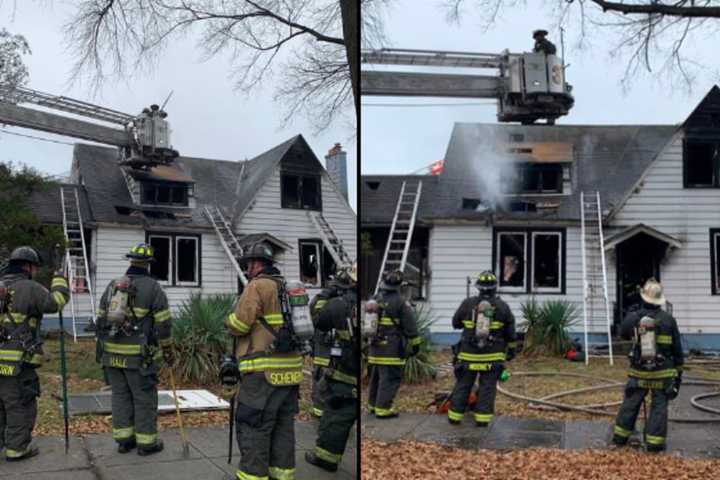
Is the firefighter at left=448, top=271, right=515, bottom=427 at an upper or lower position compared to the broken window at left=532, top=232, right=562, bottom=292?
lower

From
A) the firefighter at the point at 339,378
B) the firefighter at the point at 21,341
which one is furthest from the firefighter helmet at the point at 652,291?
the firefighter at the point at 21,341

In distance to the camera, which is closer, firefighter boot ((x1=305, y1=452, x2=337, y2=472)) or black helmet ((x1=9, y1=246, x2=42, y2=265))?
black helmet ((x1=9, y1=246, x2=42, y2=265))

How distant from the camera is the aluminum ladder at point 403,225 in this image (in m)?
2.87

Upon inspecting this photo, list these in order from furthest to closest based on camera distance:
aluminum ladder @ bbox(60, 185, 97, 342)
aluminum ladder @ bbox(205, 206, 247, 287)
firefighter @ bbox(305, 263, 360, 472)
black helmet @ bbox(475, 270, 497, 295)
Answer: firefighter @ bbox(305, 263, 360, 472)
aluminum ladder @ bbox(205, 206, 247, 287)
aluminum ladder @ bbox(60, 185, 97, 342)
black helmet @ bbox(475, 270, 497, 295)

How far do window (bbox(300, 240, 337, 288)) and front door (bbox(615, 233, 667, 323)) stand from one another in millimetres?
1299

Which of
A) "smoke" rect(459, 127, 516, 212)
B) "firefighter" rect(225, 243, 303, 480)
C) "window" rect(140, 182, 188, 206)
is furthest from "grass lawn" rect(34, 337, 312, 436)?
"smoke" rect(459, 127, 516, 212)

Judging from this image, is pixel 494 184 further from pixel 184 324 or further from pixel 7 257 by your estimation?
pixel 7 257

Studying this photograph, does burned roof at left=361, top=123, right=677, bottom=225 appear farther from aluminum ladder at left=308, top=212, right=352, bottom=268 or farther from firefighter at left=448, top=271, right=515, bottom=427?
aluminum ladder at left=308, top=212, right=352, bottom=268

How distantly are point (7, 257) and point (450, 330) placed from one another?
2024mm

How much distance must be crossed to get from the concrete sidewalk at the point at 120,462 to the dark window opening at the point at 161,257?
727 millimetres

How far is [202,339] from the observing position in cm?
319

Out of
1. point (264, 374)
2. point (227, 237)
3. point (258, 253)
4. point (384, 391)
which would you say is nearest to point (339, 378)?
point (264, 374)

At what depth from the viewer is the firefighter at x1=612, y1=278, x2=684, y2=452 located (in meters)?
2.86

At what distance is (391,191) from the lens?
2.89m
